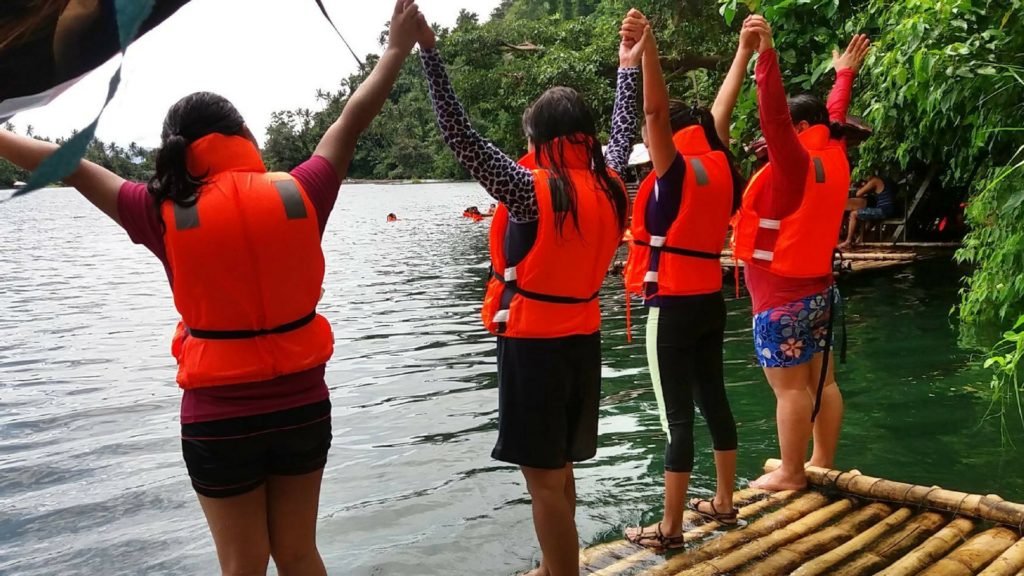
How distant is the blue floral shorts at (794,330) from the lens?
3945 millimetres

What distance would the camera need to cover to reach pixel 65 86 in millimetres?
1361

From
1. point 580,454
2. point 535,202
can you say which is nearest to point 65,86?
point 535,202

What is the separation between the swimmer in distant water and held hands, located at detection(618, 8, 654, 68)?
1.24m

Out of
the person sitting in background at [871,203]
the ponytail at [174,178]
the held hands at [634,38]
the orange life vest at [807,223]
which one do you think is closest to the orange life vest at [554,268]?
the held hands at [634,38]

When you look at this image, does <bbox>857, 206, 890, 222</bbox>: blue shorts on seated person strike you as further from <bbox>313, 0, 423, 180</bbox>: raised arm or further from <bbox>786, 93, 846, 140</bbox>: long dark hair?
<bbox>313, 0, 423, 180</bbox>: raised arm

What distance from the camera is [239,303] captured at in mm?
2322

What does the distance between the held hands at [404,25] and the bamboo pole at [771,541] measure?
2270 millimetres

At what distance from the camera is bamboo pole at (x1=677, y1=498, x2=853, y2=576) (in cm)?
328

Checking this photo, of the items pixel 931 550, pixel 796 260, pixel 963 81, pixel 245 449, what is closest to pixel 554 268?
pixel 245 449

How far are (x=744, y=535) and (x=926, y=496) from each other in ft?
3.29

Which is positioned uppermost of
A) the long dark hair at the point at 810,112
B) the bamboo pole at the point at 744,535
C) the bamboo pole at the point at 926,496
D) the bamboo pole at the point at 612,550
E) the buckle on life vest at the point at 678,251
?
the long dark hair at the point at 810,112

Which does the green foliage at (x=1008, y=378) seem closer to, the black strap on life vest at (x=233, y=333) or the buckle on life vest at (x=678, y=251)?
the buckle on life vest at (x=678, y=251)

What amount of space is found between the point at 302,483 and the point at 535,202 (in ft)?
3.95

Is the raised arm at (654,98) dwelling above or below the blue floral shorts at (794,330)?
above
